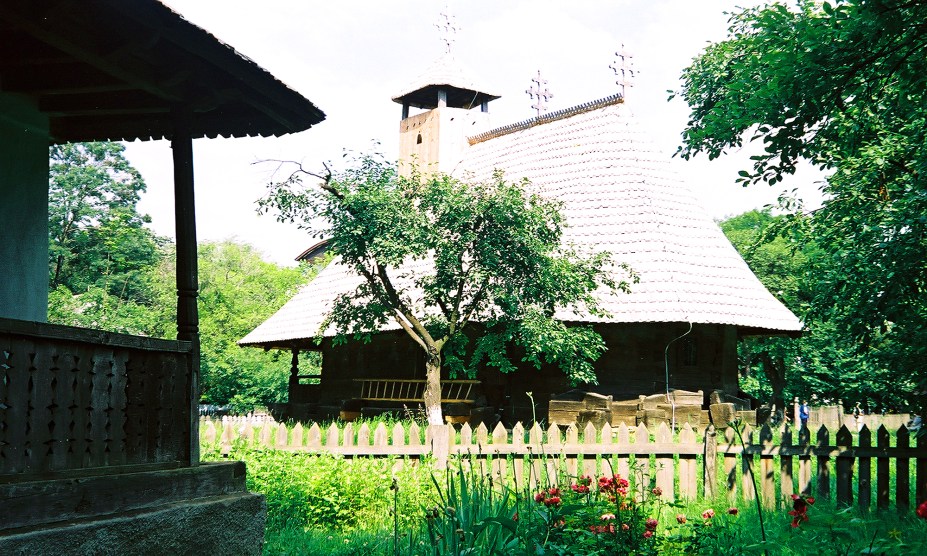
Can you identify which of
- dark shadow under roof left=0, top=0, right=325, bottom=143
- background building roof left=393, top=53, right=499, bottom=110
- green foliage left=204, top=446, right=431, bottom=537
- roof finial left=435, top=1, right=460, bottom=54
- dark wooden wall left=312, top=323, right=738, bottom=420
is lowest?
green foliage left=204, top=446, right=431, bottom=537

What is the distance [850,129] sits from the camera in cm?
866

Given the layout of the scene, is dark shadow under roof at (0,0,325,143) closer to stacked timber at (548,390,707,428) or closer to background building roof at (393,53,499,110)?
stacked timber at (548,390,707,428)

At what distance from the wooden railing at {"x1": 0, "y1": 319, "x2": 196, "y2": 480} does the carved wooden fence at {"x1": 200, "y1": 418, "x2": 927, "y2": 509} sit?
2554mm

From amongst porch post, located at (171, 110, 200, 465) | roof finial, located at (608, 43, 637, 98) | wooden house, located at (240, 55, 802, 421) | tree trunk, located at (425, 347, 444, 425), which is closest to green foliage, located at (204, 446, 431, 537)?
porch post, located at (171, 110, 200, 465)

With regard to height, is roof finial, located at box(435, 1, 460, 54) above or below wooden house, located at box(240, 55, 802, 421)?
above

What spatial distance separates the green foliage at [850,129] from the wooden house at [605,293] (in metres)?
4.84

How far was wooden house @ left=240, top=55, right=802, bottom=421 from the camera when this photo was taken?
16656 millimetres

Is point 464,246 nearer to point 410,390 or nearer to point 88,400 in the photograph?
point 410,390

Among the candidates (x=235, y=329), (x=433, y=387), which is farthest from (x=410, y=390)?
(x=235, y=329)

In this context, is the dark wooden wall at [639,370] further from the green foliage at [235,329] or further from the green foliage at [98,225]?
the green foliage at [98,225]

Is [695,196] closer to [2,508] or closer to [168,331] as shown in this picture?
[2,508]

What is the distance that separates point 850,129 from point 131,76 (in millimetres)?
6560

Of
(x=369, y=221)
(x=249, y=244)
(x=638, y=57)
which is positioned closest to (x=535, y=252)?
(x=369, y=221)

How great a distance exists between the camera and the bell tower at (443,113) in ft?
73.9
